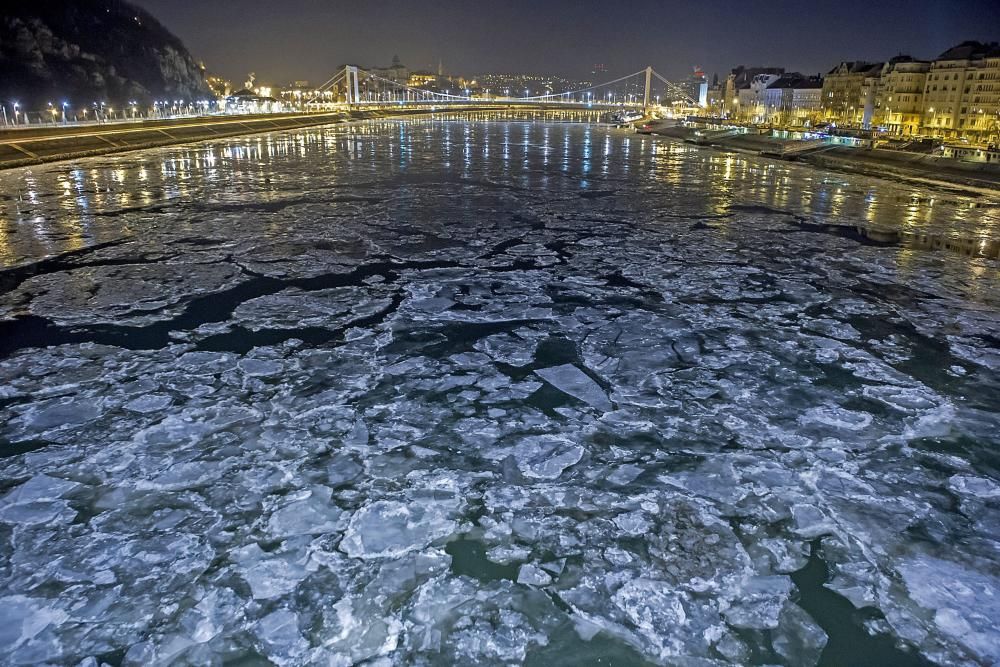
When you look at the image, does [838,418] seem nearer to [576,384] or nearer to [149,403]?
[576,384]

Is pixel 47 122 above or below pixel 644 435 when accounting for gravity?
above

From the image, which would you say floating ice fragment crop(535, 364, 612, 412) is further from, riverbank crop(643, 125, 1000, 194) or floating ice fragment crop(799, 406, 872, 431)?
riverbank crop(643, 125, 1000, 194)

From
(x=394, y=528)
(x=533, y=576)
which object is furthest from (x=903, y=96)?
(x=394, y=528)

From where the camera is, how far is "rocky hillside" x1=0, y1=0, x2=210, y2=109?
68062 mm

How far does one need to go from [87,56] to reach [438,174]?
79.0 m

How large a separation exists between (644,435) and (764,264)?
6.31m

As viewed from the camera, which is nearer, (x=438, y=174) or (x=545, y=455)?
(x=545, y=455)

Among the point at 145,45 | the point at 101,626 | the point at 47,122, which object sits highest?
the point at 145,45

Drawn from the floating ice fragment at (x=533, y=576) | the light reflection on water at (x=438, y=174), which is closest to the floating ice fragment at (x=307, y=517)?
the floating ice fragment at (x=533, y=576)

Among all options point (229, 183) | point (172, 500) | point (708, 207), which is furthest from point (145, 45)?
point (172, 500)

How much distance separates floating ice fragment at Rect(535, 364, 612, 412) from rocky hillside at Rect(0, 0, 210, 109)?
82.0 meters

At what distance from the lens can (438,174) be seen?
69.9 ft

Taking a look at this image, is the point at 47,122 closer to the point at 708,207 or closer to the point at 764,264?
the point at 708,207

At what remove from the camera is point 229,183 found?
60.7 ft
